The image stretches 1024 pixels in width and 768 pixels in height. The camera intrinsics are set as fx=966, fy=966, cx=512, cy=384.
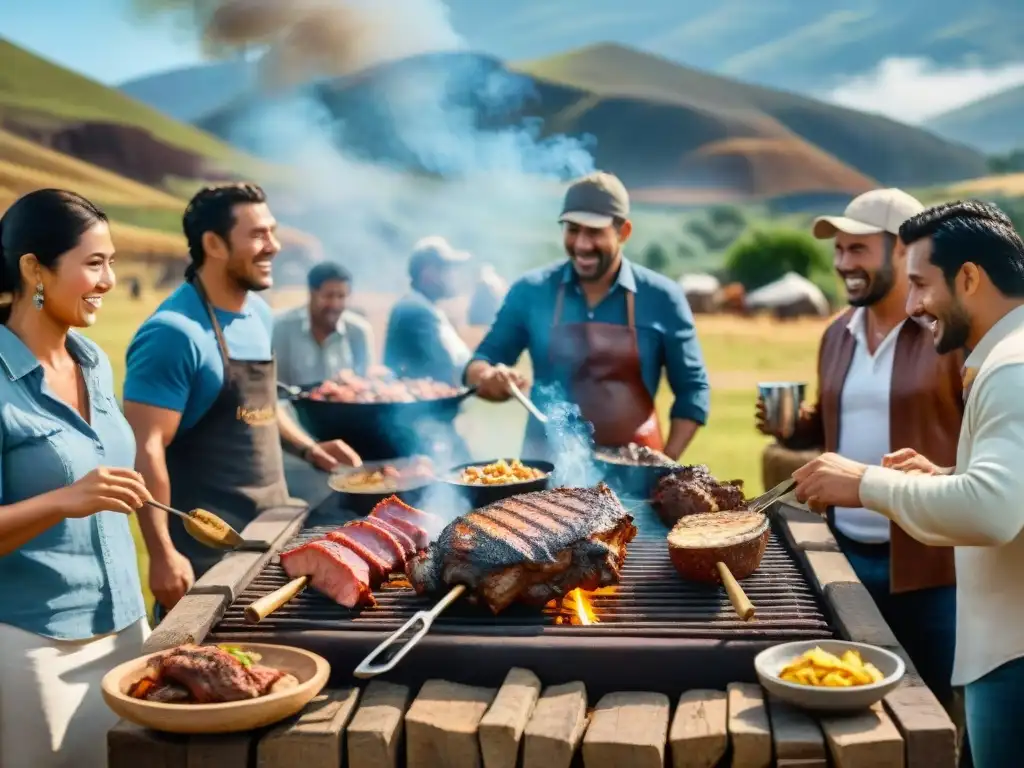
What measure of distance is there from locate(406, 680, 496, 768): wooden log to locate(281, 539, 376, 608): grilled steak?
1.99 ft

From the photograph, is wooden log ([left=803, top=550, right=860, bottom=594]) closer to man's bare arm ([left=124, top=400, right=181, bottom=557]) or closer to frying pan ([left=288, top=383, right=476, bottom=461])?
frying pan ([left=288, top=383, right=476, bottom=461])

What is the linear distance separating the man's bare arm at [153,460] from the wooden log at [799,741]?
112 inches

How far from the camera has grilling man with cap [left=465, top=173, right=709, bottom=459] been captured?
19.0 ft

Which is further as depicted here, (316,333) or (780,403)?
(316,333)

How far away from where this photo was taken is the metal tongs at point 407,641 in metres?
2.75

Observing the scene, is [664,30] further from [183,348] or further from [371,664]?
[371,664]

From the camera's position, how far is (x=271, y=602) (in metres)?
3.21

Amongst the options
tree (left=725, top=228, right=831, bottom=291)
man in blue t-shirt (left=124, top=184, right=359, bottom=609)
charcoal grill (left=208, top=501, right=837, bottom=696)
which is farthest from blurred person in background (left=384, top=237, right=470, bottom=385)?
tree (left=725, top=228, right=831, bottom=291)

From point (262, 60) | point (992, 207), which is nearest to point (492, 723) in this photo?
point (992, 207)

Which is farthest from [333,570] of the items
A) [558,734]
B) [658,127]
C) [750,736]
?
[658,127]

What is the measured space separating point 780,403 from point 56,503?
3310mm

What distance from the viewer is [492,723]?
2.70 m

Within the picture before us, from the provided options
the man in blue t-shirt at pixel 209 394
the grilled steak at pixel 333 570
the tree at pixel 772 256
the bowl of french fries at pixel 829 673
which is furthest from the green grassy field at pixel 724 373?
the bowl of french fries at pixel 829 673

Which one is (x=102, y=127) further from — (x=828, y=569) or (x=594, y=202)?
(x=828, y=569)
